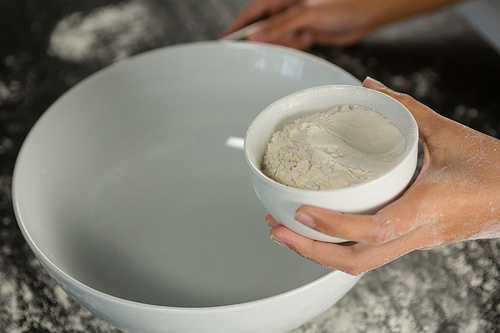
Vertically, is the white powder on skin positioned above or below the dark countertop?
above

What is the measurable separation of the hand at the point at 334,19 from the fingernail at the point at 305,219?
2.25 ft

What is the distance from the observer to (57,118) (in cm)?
68

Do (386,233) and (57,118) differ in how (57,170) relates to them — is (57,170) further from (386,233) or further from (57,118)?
(386,233)

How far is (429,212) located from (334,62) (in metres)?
0.64

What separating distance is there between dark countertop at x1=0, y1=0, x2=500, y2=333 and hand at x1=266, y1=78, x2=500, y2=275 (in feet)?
0.47

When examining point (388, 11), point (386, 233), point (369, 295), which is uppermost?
point (386, 233)

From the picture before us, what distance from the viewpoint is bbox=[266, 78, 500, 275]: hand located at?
14.9 inches

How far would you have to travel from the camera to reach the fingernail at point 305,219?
0.37 m

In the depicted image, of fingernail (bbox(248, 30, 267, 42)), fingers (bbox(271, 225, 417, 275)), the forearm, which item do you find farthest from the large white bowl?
the forearm

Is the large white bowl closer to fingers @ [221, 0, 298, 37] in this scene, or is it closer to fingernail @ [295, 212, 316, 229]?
fingernail @ [295, 212, 316, 229]

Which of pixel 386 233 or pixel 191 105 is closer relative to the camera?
pixel 386 233

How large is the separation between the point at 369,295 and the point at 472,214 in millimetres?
198

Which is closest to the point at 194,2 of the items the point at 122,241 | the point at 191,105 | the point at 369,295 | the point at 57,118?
the point at 191,105

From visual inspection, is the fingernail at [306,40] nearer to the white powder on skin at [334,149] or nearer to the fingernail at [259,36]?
the fingernail at [259,36]
